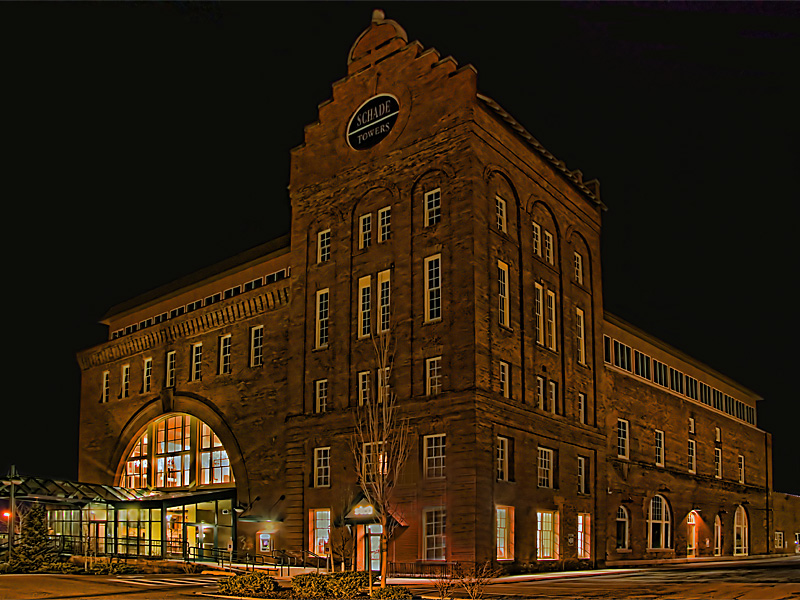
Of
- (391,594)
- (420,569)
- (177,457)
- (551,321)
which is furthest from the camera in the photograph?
(177,457)

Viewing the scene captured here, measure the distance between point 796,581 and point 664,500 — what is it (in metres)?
26.0

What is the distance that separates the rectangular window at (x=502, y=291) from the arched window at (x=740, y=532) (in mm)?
40028

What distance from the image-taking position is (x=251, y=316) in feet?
185

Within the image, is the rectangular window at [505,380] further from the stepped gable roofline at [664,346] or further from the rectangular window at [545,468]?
the stepped gable roofline at [664,346]

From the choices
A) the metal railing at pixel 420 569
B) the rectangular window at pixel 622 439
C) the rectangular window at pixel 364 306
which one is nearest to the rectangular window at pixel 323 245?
the rectangular window at pixel 364 306

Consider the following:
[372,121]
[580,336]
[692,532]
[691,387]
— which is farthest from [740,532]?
[372,121]

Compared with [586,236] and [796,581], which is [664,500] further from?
[796,581]

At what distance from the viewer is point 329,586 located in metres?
29.3

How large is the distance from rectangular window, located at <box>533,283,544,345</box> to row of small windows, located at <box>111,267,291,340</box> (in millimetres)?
15415

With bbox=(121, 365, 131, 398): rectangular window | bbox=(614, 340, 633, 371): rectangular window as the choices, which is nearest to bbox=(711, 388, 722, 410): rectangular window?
bbox=(614, 340, 633, 371): rectangular window

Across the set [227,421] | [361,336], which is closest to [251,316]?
[227,421]

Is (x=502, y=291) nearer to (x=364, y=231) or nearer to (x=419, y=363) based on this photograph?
(x=419, y=363)

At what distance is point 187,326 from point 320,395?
629 inches

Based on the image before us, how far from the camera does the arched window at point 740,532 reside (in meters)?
74.5
